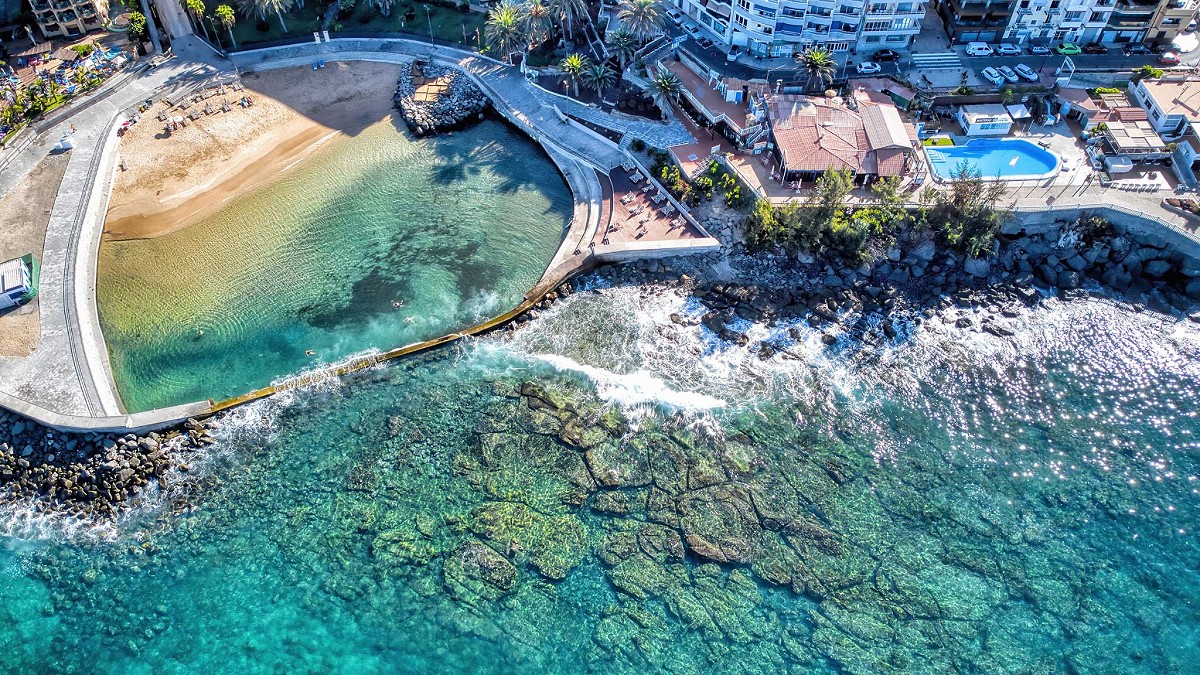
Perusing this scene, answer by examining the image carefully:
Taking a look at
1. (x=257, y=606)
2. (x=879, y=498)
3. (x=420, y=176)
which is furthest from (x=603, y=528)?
(x=420, y=176)

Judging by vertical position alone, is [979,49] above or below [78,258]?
above

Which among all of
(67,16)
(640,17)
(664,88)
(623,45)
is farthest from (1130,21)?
(67,16)

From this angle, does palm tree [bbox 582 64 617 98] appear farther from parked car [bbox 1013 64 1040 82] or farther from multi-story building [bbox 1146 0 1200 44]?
multi-story building [bbox 1146 0 1200 44]

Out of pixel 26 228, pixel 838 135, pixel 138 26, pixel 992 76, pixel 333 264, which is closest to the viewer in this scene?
pixel 26 228

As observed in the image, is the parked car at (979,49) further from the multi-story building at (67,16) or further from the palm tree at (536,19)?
the multi-story building at (67,16)

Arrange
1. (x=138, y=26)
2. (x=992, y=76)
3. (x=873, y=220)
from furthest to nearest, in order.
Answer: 1. (x=138, y=26)
2. (x=992, y=76)
3. (x=873, y=220)

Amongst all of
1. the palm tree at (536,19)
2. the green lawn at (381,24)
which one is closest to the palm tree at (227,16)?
the green lawn at (381,24)

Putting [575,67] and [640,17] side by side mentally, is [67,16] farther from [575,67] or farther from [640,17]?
[640,17]

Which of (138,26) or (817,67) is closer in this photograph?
(817,67)
